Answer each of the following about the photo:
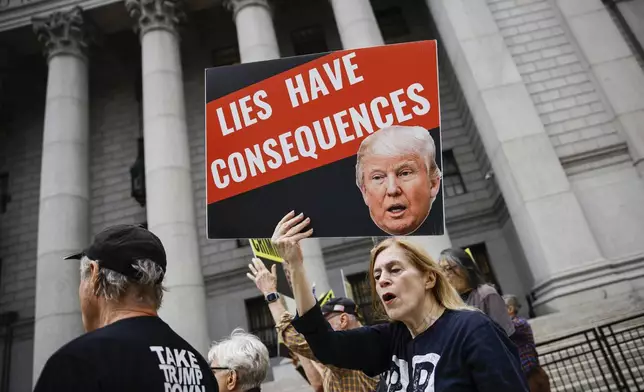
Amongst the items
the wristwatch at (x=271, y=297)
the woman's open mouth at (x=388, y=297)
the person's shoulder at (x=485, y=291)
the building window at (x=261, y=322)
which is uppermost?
the building window at (x=261, y=322)

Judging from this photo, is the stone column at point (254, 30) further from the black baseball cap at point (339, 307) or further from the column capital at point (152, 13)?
the black baseball cap at point (339, 307)

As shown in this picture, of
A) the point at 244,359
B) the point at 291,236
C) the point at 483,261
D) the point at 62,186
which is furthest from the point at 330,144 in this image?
the point at 483,261

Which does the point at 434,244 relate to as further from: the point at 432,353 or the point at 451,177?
the point at 432,353

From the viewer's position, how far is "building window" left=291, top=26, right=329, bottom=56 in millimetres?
20469

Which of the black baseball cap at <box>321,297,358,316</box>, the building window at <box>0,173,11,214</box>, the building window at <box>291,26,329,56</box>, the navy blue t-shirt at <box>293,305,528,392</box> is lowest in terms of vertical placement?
the navy blue t-shirt at <box>293,305,528,392</box>

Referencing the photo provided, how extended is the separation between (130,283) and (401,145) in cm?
179

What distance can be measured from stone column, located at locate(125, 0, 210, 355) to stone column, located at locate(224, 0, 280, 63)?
8.42ft

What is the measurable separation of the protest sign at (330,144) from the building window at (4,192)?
20177 millimetres

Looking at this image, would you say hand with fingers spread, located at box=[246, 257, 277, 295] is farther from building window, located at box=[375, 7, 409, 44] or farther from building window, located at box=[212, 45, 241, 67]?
building window, located at box=[212, 45, 241, 67]

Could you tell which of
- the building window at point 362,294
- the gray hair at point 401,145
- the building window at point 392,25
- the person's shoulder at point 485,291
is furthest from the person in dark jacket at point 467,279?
the building window at point 392,25

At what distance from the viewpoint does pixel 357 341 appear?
227 centimetres

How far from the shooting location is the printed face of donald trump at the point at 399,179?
2.78 m

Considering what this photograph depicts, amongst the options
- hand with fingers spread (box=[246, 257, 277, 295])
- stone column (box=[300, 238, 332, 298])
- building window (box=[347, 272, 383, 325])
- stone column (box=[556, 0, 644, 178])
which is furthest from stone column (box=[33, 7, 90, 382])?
stone column (box=[556, 0, 644, 178])

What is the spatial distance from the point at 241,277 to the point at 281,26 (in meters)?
11.8
